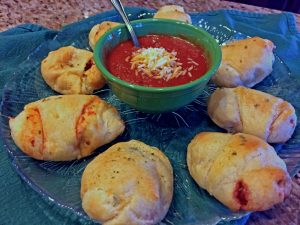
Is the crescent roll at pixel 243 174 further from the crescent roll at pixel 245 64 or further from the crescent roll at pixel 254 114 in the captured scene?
the crescent roll at pixel 245 64

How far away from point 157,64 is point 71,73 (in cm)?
35

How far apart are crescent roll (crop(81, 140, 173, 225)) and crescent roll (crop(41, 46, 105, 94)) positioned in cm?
41

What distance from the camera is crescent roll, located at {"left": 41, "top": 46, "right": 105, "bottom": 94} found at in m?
1.44

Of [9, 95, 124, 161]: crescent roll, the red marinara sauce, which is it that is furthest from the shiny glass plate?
the red marinara sauce

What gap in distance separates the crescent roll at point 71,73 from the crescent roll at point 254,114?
0.46m

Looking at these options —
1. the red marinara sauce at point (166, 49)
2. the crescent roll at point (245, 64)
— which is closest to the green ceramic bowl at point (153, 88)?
the red marinara sauce at point (166, 49)

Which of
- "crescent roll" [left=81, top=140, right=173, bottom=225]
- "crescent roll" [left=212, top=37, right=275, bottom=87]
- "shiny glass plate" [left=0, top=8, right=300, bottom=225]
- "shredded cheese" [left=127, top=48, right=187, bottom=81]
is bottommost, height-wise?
"shiny glass plate" [left=0, top=8, right=300, bottom=225]

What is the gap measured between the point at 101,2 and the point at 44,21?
36cm

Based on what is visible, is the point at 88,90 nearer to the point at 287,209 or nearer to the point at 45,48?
the point at 45,48

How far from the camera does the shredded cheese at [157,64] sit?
50.5 inches

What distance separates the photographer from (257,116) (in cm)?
126

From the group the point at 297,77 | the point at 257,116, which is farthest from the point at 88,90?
the point at 297,77

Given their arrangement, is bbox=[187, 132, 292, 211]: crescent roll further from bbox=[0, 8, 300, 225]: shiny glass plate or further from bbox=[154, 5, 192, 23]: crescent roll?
bbox=[154, 5, 192, 23]: crescent roll

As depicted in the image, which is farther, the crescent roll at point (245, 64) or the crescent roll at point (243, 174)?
the crescent roll at point (245, 64)
